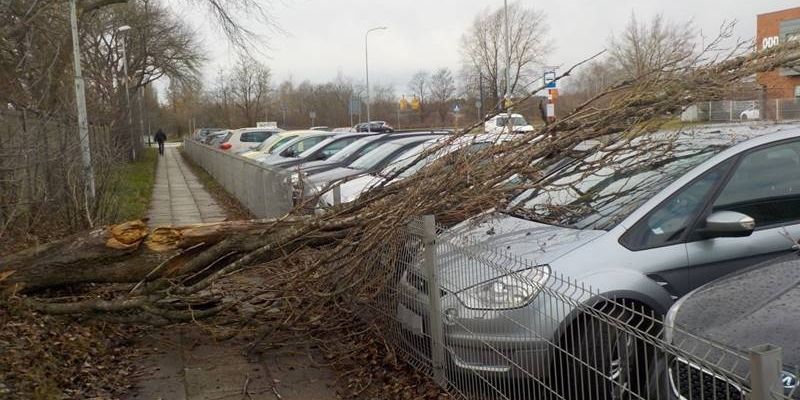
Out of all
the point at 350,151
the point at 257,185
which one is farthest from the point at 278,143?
the point at 257,185

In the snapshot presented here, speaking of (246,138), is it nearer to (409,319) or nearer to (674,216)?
(409,319)

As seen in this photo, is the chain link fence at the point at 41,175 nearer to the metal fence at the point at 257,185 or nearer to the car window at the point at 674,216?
the metal fence at the point at 257,185

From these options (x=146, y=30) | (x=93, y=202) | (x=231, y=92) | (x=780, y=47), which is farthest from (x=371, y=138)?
(x=231, y=92)

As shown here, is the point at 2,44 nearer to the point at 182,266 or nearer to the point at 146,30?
the point at 182,266

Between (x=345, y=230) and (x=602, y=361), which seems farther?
(x=345, y=230)

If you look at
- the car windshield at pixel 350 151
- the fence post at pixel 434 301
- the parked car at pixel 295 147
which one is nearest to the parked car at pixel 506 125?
the fence post at pixel 434 301

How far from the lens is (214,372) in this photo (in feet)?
15.9

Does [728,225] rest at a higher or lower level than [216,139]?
lower

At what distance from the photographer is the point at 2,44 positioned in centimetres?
1220

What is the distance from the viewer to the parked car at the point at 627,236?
367 centimetres

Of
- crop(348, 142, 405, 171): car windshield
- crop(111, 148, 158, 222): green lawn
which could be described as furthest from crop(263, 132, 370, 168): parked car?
crop(111, 148, 158, 222): green lawn

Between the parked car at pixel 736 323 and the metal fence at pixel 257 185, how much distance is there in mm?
6073

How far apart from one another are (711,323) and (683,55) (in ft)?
8.72

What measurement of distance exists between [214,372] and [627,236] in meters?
2.92
